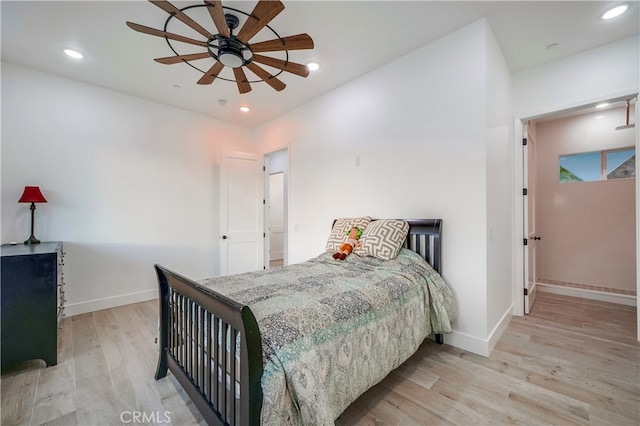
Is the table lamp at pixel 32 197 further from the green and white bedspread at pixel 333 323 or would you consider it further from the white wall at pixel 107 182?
the green and white bedspread at pixel 333 323

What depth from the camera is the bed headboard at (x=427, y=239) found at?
246 cm

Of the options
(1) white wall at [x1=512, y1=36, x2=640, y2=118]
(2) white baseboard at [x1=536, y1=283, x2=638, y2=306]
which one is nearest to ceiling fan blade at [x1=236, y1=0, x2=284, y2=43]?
(1) white wall at [x1=512, y1=36, x2=640, y2=118]

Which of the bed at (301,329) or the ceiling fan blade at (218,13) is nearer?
the bed at (301,329)

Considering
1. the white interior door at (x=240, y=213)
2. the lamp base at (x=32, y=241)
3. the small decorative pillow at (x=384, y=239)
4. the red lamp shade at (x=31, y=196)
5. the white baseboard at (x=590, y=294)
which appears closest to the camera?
the small decorative pillow at (x=384, y=239)

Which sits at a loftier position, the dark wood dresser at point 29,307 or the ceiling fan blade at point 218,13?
the ceiling fan blade at point 218,13

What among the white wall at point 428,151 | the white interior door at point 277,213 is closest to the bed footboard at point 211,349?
the white wall at point 428,151

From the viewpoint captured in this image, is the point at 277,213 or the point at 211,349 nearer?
the point at 211,349

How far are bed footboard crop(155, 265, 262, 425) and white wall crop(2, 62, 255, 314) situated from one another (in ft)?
7.34

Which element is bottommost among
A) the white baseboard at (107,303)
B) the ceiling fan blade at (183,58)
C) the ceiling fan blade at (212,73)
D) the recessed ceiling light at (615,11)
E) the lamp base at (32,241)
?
the white baseboard at (107,303)

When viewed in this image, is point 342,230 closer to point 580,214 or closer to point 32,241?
point 32,241

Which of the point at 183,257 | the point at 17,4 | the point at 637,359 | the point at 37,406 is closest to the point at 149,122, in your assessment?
the point at 17,4

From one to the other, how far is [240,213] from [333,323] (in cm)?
341

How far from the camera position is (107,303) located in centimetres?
348

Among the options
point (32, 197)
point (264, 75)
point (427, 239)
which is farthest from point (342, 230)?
point (32, 197)
